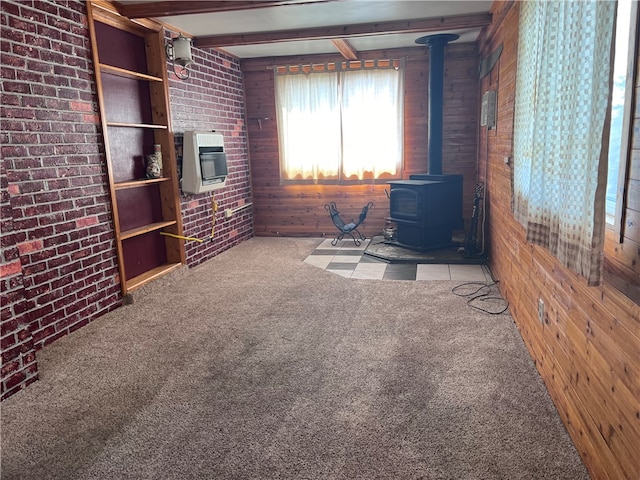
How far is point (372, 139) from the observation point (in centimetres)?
571

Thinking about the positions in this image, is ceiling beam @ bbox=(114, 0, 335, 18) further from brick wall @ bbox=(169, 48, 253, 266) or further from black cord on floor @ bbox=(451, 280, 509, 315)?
black cord on floor @ bbox=(451, 280, 509, 315)

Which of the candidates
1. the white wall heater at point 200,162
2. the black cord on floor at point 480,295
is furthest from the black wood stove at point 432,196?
the white wall heater at point 200,162

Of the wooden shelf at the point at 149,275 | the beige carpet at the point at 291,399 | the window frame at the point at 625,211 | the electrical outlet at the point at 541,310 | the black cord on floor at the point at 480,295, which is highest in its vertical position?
the window frame at the point at 625,211

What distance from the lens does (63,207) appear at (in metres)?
3.07

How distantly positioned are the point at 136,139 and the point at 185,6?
1204 mm

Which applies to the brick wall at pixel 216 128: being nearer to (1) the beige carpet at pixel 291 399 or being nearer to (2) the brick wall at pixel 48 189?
(2) the brick wall at pixel 48 189

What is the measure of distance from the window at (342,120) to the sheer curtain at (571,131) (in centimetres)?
340

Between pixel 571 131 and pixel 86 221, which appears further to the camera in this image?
pixel 86 221

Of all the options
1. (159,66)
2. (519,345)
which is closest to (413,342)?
(519,345)

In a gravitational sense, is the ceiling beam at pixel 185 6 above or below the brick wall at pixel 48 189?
above

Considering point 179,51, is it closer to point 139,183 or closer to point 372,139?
point 139,183

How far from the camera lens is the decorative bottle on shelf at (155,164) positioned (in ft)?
13.4

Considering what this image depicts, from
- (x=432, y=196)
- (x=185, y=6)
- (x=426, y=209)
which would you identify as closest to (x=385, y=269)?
(x=426, y=209)

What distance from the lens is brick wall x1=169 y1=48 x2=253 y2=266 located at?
4.64 m
